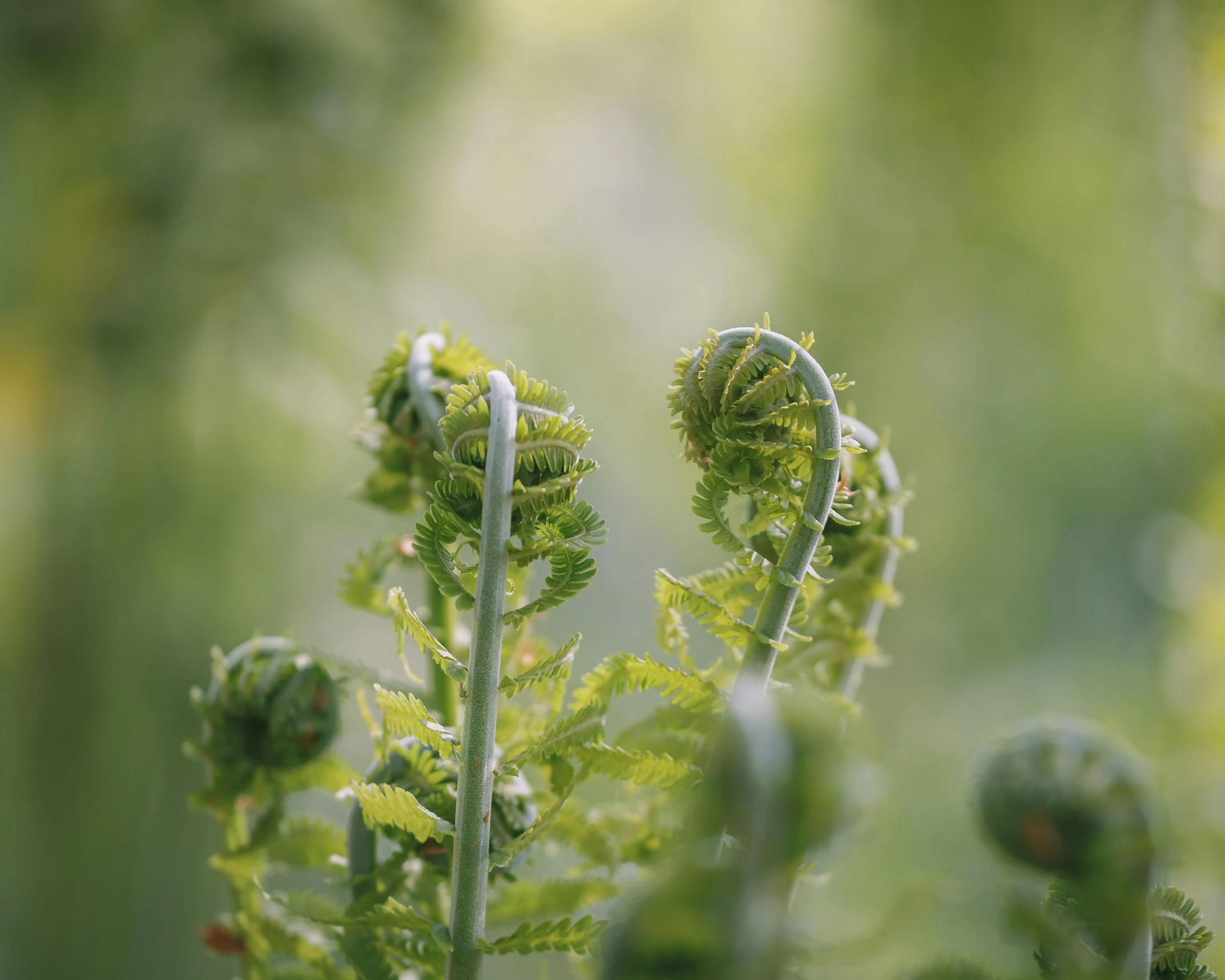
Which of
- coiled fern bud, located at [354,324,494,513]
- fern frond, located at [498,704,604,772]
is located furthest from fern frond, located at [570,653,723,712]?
coiled fern bud, located at [354,324,494,513]

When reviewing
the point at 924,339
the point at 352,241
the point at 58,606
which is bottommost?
the point at 58,606

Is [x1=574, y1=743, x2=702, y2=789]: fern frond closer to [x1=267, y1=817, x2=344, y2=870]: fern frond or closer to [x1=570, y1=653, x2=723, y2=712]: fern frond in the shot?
[x1=570, y1=653, x2=723, y2=712]: fern frond

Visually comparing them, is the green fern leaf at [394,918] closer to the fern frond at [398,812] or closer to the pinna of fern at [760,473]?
the fern frond at [398,812]

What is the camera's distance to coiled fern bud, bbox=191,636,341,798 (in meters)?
0.44

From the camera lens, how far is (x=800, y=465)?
12.5 inches

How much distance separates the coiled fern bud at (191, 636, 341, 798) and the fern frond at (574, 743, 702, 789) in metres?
A: 0.17

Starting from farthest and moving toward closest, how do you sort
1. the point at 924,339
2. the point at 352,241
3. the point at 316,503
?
the point at 924,339 → the point at 352,241 → the point at 316,503

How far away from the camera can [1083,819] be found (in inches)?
12.7

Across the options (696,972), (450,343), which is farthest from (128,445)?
(696,972)

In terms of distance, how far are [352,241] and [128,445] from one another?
59 cm

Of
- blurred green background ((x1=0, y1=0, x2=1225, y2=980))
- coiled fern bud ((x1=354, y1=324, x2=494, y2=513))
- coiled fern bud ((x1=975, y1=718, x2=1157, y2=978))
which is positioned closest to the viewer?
coiled fern bud ((x1=975, y1=718, x2=1157, y2=978))

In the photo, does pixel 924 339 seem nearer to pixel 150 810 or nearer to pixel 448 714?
pixel 150 810

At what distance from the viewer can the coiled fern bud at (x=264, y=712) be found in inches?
17.2

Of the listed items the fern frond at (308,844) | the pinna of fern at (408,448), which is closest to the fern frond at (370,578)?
the pinna of fern at (408,448)
